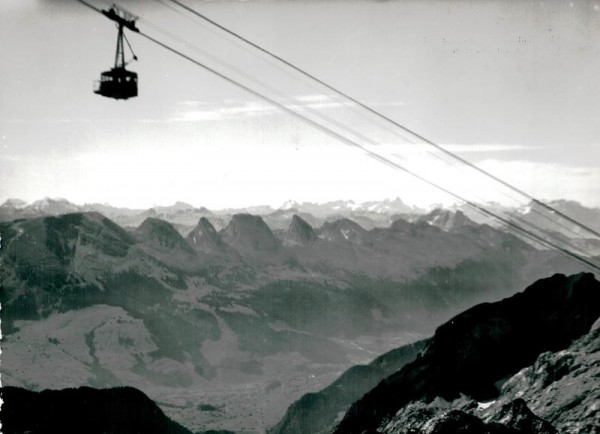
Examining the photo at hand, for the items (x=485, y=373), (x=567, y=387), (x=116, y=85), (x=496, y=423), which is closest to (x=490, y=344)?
(x=485, y=373)

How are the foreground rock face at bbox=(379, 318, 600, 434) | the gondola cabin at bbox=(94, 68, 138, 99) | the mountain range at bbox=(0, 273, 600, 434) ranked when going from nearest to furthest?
the gondola cabin at bbox=(94, 68, 138, 99)
the foreground rock face at bbox=(379, 318, 600, 434)
the mountain range at bbox=(0, 273, 600, 434)

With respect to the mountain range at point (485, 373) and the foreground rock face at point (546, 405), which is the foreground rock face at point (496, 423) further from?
the mountain range at point (485, 373)

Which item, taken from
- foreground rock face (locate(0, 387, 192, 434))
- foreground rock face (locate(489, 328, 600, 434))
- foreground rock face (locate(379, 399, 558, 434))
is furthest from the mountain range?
foreground rock face (locate(379, 399, 558, 434))

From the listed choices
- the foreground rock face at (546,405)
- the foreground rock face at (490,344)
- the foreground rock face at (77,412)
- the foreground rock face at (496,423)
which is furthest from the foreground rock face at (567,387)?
the foreground rock face at (77,412)

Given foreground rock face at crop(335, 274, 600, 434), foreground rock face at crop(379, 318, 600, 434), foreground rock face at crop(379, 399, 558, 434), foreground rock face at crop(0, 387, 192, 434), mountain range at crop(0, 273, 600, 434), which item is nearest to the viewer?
foreground rock face at crop(379, 399, 558, 434)

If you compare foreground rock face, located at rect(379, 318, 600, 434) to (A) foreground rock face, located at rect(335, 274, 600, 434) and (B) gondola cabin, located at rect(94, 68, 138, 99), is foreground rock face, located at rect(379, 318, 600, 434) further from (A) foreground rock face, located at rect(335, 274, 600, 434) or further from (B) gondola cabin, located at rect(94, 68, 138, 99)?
(B) gondola cabin, located at rect(94, 68, 138, 99)

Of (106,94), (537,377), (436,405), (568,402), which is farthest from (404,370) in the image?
(106,94)
